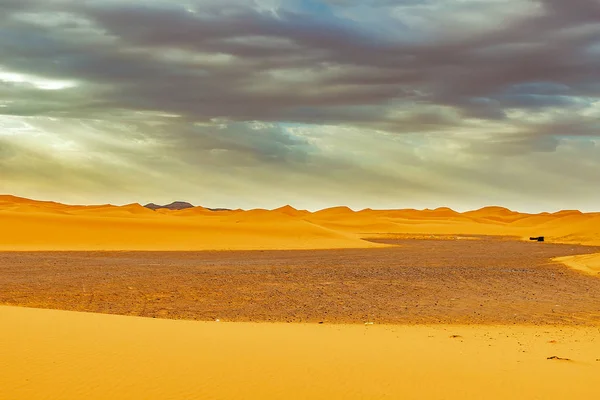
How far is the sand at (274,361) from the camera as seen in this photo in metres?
10.5

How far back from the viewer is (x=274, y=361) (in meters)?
12.3

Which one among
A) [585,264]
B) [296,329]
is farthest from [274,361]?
[585,264]

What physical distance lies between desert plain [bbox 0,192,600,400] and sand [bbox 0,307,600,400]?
0.05 meters

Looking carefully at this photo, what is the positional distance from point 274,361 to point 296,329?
371 cm

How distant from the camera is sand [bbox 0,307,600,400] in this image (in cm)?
1050

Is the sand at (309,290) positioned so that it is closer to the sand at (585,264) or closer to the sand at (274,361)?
the sand at (585,264)

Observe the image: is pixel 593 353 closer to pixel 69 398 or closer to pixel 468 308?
pixel 468 308

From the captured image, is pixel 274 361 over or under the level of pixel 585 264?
under

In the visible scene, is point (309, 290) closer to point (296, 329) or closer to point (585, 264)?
point (296, 329)

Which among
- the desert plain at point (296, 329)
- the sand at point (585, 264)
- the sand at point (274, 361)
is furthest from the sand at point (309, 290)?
the sand at point (274, 361)

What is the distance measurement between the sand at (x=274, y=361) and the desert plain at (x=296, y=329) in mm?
46

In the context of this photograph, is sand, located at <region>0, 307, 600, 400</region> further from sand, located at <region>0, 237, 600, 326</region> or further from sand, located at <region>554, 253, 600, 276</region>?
sand, located at <region>554, 253, 600, 276</region>

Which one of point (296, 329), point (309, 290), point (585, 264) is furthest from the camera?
point (585, 264)

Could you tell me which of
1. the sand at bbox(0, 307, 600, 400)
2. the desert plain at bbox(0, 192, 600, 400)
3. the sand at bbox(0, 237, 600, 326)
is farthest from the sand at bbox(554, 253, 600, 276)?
the sand at bbox(0, 307, 600, 400)
